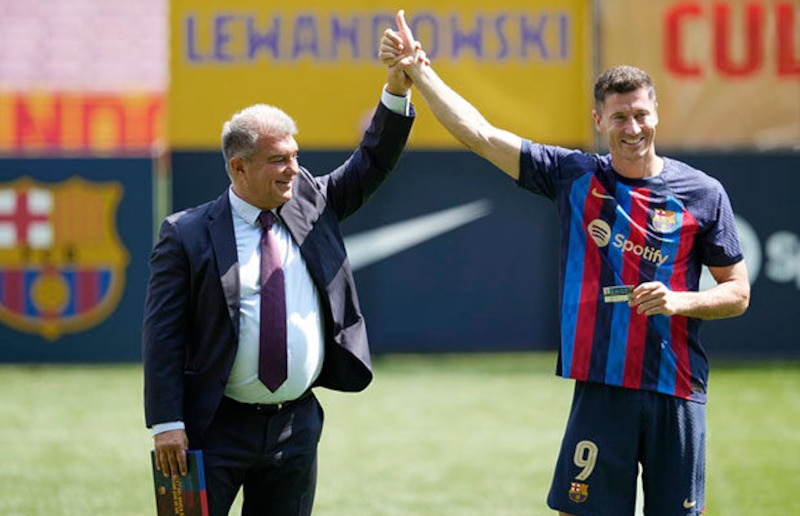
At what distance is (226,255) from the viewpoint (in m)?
4.77

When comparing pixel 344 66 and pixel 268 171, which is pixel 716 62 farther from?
pixel 268 171

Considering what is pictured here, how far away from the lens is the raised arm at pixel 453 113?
16.4ft

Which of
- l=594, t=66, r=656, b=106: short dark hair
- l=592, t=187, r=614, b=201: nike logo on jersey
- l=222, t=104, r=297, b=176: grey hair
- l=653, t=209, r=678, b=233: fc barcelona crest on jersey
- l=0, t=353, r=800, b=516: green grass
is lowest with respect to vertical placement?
l=0, t=353, r=800, b=516: green grass

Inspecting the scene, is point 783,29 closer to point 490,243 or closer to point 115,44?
point 490,243

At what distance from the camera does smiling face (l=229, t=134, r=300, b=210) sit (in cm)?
479

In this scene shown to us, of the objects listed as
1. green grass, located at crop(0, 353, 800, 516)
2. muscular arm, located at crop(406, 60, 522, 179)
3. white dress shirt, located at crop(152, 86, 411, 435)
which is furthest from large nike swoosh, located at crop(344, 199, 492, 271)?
white dress shirt, located at crop(152, 86, 411, 435)

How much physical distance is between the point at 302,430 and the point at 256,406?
0.19 metres

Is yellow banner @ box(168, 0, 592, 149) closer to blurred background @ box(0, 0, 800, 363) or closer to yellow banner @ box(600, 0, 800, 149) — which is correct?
blurred background @ box(0, 0, 800, 363)

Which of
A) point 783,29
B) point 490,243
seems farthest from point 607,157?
point 783,29

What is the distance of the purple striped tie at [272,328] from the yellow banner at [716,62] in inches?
335

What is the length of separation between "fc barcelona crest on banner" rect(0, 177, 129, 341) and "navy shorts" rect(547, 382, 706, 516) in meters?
8.24

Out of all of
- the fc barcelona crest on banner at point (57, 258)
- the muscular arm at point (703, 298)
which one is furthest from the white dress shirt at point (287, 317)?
the fc barcelona crest on banner at point (57, 258)

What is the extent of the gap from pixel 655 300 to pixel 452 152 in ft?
26.9

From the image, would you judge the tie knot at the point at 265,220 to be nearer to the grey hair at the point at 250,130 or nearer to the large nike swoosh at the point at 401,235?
the grey hair at the point at 250,130
